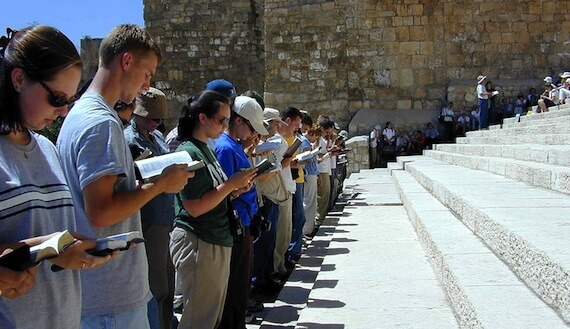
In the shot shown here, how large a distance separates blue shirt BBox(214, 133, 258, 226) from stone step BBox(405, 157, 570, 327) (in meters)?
1.36

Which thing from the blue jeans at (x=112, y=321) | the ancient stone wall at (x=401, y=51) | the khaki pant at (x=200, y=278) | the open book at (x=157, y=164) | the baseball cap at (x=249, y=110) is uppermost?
the ancient stone wall at (x=401, y=51)

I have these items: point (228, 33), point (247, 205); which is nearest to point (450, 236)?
point (247, 205)

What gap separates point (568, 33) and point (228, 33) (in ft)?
30.7

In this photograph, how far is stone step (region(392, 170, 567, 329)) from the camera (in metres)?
2.28

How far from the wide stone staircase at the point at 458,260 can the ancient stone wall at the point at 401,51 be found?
27.2ft

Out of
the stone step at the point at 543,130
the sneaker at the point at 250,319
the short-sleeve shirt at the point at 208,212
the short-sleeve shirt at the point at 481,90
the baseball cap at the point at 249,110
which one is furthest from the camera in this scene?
the short-sleeve shirt at the point at 481,90

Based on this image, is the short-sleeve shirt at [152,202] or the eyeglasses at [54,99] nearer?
the eyeglasses at [54,99]

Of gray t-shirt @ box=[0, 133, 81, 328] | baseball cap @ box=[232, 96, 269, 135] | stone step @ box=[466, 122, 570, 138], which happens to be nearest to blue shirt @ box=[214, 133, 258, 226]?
baseball cap @ box=[232, 96, 269, 135]

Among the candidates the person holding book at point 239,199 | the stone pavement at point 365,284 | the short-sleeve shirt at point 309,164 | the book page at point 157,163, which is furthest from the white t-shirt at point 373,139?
the book page at point 157,163

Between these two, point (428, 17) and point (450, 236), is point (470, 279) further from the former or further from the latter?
point (428, 17)

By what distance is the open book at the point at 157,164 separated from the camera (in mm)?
2111

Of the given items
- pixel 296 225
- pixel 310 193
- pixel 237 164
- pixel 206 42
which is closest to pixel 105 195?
pixel 237 164

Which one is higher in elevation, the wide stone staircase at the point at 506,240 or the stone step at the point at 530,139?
the stone step at the point at 530,139

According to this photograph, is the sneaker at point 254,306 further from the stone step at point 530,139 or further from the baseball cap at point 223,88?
the stone step at point 530,139
